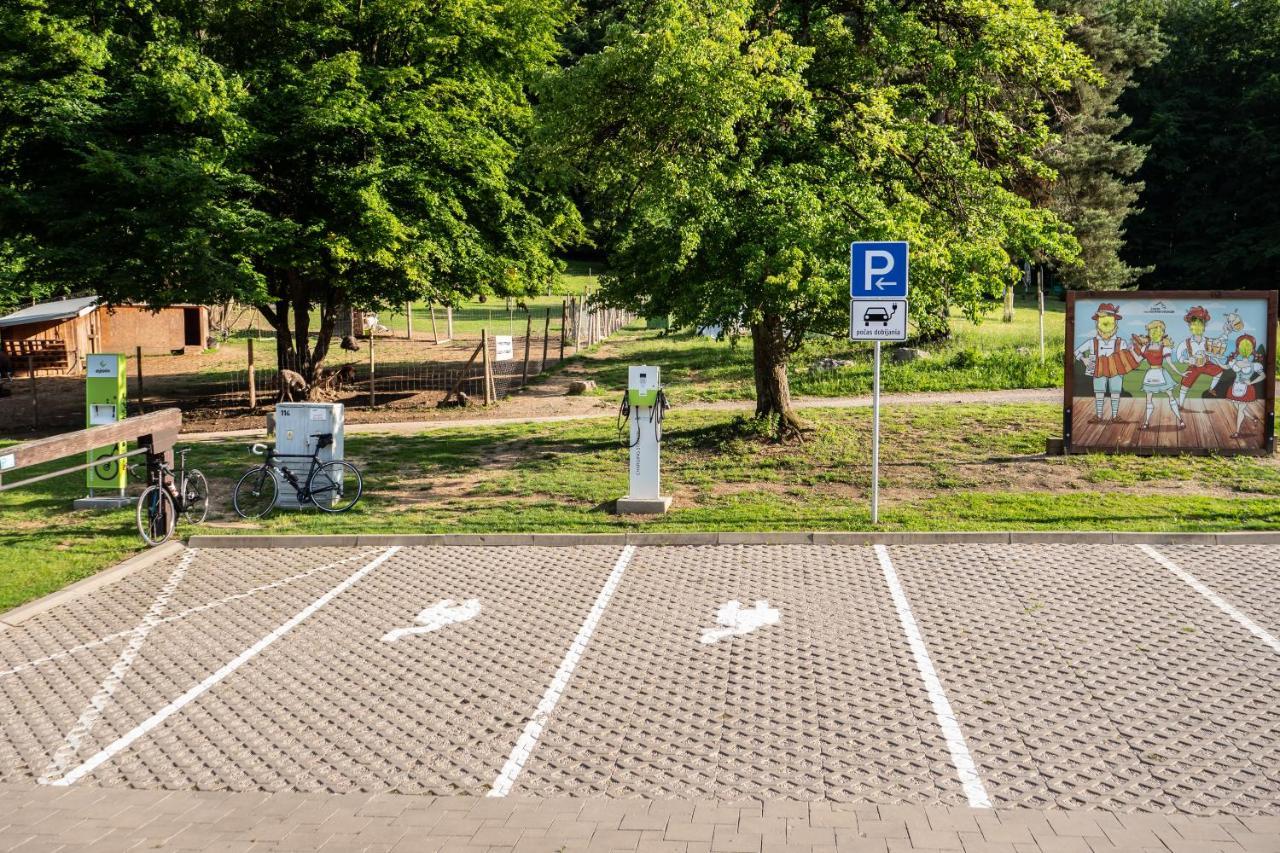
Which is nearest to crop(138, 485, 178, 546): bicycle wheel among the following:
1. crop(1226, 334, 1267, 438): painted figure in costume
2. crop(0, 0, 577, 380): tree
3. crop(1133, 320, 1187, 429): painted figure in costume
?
crop(0, 0, 577, 380): tree

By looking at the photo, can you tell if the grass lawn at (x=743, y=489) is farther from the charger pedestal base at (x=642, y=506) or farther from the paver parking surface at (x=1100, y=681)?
the paver parking surface at (x=1100, y=681)

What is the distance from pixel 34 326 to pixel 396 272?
15.7m

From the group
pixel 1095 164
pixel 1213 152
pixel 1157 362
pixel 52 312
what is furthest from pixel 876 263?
pixel 1213 152

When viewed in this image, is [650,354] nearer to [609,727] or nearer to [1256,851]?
[609,727]

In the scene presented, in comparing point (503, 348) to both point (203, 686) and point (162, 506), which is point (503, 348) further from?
point (203, 686)

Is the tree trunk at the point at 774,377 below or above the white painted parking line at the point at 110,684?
above

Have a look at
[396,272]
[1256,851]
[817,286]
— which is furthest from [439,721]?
[396,272]

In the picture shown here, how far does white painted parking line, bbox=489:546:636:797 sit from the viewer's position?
22.9ft

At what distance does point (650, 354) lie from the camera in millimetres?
31438

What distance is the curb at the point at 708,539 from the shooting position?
12.2 metres

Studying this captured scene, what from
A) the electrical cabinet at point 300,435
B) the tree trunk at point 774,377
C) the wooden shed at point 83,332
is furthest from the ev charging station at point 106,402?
the wooden shed at point 83,332

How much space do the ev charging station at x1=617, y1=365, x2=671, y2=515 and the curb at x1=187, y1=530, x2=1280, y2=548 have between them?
1.22 m

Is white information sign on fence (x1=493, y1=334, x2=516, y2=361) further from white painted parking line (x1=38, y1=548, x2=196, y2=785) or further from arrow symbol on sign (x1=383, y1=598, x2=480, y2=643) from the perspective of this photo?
arrow symbol on sign (x1=383, y1=598, x2=480, y2=643)

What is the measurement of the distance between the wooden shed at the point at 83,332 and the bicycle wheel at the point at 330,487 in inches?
608
